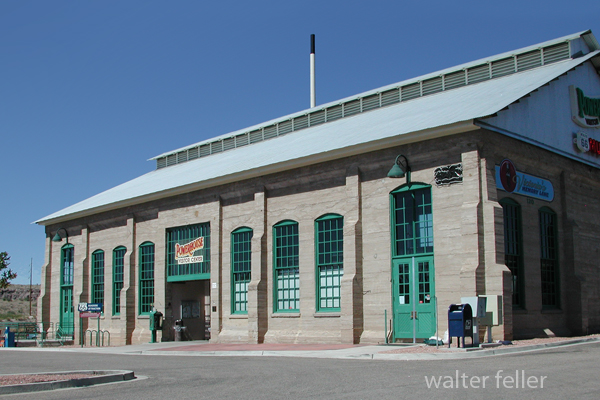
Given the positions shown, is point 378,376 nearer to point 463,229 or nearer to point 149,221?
point 463,229

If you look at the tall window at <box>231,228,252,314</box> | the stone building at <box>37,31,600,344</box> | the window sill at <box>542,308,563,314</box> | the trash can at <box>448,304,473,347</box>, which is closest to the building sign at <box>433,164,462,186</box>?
the stone building at <box>37,31,600,344</box>

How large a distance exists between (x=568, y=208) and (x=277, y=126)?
56.5 ft

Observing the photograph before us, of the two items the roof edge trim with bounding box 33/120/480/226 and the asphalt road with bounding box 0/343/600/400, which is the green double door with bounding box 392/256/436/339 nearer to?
the roof edge trim with bounding box 33/120/480/226

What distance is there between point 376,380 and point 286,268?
15.7 metres

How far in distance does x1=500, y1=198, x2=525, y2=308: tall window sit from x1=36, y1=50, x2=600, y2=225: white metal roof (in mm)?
3465

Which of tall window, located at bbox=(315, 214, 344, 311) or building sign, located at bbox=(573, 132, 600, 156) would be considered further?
building sign, located at bbox=(573, 132, 600, 156)

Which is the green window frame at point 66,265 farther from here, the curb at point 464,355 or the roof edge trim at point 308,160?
the curb at point 464,355

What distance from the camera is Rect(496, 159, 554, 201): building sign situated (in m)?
22.4

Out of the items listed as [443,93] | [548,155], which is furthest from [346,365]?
[443,93]

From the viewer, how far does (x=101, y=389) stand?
40.2 feet

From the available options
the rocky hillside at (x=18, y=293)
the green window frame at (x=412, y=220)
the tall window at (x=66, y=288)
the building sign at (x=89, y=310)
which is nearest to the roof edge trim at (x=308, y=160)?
the green window frame at (x=412, y=220)

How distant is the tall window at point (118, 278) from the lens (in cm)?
3694

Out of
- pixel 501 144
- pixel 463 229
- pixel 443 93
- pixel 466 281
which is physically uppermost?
pixel 443 93

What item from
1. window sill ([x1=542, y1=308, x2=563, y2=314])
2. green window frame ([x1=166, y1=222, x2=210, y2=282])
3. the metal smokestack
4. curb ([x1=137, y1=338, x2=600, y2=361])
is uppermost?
the metal smokestack
